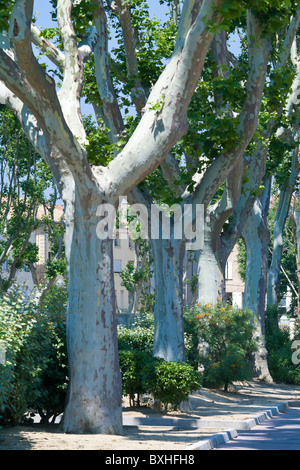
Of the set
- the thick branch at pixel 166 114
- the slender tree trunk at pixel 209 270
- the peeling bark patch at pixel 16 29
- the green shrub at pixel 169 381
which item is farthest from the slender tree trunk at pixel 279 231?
the peeling bark patch at pixel 16 29

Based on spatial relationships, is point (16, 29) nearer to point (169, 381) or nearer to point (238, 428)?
point (169, 381)

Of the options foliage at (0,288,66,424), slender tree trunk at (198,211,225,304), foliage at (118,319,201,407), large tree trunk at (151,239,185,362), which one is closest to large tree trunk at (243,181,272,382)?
slender tree trunk at (198,211,225,304)

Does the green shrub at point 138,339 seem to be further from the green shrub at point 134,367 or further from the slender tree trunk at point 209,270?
the green shrub at point 134,367

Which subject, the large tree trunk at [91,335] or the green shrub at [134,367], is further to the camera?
the green shrub at [134,367]

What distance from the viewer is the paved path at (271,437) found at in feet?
35.9

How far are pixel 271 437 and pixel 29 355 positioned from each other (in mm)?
4083

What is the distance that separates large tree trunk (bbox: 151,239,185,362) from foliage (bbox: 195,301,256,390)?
3040 millimetres

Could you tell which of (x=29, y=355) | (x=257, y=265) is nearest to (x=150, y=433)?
(x=29, y=355)

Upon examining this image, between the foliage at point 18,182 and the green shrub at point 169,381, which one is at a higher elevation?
the foliage at point 18,182

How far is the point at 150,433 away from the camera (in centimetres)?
1242

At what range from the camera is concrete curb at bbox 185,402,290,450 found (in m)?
10.4

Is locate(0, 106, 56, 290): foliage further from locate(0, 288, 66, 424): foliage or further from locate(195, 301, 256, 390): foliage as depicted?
locate(0, 288, 66, 424): foliage

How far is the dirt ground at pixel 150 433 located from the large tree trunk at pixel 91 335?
0.38 meters

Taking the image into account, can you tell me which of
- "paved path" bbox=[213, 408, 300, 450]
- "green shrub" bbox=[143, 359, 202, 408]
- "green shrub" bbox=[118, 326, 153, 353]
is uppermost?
"green shrub" bbox=[118, 326, 153, 353]
